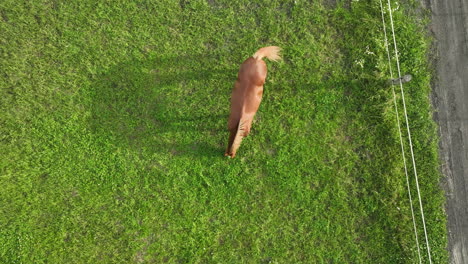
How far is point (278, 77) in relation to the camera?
5199 millimetres

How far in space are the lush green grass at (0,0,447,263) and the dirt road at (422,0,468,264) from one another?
0.24 m

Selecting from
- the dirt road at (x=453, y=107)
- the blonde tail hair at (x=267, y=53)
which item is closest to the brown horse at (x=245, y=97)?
the blonde tail hair at (x=267, y=53)

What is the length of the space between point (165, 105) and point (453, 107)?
14.9 feet

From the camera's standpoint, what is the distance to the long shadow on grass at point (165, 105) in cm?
514

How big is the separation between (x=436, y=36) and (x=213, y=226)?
15.4 feet

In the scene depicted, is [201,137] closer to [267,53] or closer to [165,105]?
[165,105]

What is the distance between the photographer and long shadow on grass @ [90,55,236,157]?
5.14m

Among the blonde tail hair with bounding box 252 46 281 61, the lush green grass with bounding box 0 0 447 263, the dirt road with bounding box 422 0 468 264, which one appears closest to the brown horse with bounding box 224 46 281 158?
the blonde tail hair with bounding box 252 46 281 61

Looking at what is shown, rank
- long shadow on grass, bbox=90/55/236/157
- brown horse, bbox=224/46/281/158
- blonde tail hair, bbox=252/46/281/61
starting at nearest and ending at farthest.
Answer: brown horse, bbox=224/46/281/158 → blonde tail hair, bbox=252/46/281/61 → long shadow on grass, bbox=90/55/236/157

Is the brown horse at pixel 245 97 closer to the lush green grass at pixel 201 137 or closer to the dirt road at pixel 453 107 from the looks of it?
the lush green grass at pixel 201 137

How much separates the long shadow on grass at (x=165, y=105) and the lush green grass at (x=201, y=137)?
2 centimetres

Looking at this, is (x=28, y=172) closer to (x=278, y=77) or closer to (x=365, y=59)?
(x=278, y=77)

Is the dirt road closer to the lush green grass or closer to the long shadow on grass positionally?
the lush green grass

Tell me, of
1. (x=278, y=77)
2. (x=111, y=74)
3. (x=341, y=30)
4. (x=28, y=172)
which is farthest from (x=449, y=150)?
(x=28, y=172)
